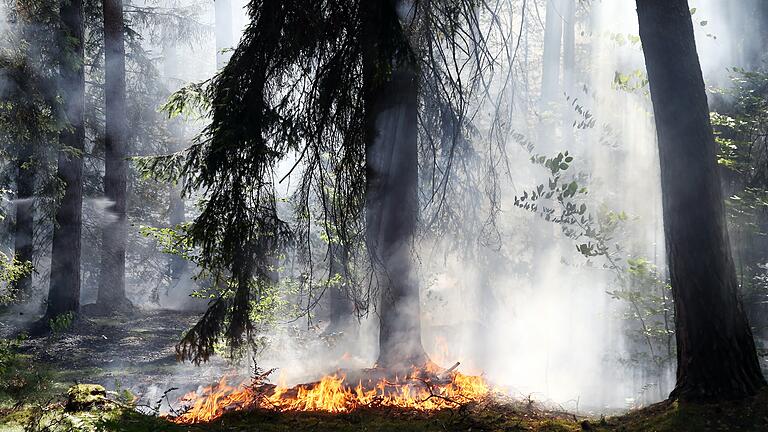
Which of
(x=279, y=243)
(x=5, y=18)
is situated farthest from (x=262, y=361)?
(x=5, y=18)

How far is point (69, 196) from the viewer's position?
1531cm

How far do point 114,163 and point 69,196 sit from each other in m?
2.50

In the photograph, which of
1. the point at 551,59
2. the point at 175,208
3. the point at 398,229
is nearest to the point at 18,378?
the point at 398,229

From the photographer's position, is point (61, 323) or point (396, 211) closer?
point (396, 211)

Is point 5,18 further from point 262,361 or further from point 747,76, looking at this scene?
point 747,76

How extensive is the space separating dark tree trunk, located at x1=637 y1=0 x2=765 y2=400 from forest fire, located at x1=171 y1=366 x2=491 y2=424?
87.6 inches

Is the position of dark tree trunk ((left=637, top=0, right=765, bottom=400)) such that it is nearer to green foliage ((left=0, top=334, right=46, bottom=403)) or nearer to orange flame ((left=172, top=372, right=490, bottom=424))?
orange flame ((left=172, top=372, right=490, bottom=424))

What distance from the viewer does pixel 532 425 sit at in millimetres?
5188

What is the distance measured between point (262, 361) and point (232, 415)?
6126mm

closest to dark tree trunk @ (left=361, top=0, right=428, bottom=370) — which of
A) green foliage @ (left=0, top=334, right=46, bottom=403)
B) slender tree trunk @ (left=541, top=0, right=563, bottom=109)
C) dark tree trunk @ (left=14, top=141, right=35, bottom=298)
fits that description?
green foliage @ (left=0, top=334, right=46, bottom=403)

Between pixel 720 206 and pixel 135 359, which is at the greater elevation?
pixel 720 206

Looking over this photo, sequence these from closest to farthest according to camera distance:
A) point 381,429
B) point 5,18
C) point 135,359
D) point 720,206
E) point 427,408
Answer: point 720,206 < point 381,429 < point 427,408 < point 135,359 < point 5,18

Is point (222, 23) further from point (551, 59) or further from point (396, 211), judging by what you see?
point (396, 211)

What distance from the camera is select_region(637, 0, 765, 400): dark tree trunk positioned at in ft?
15.5
